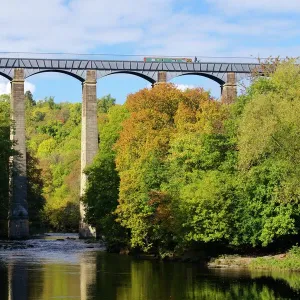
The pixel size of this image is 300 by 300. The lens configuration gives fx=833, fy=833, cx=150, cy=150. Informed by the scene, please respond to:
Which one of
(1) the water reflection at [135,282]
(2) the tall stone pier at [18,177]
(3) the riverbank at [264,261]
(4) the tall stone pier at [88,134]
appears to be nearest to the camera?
(1) the water reflection at [135,282]

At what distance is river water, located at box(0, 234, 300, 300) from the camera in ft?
108

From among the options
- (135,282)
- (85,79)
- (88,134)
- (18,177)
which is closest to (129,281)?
(135,282)

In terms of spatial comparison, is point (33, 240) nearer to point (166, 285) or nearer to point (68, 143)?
point (166, 285)

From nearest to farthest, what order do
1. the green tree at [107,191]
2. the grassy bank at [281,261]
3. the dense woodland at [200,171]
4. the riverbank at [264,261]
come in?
the dense woodland at [200,171] < the grassy bank at [281,261] < the riverbank at [264,261] < the green tree at [107,191]

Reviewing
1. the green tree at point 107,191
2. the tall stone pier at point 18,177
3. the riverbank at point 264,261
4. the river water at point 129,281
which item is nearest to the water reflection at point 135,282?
the river water at point 129,281

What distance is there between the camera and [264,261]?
43.7 meters

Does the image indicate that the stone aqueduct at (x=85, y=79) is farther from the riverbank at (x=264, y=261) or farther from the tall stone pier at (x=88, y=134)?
the riverbank at (x=264, y=261)

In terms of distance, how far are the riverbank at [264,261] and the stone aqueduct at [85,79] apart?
32.4 metres

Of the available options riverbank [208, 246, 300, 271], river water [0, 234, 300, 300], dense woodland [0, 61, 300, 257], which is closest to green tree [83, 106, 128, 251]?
dense woodland [0, 61, 300, 257]

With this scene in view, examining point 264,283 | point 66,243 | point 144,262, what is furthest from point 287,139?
point 66,243

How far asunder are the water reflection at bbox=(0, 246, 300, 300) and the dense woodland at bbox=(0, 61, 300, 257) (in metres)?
3.18

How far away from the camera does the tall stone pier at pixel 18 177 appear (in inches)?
2985

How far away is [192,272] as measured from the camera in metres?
42.0

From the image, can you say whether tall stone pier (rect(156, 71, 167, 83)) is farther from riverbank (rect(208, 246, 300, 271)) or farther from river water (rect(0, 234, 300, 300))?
riverbank (rect(208, 246, 300, 271))
